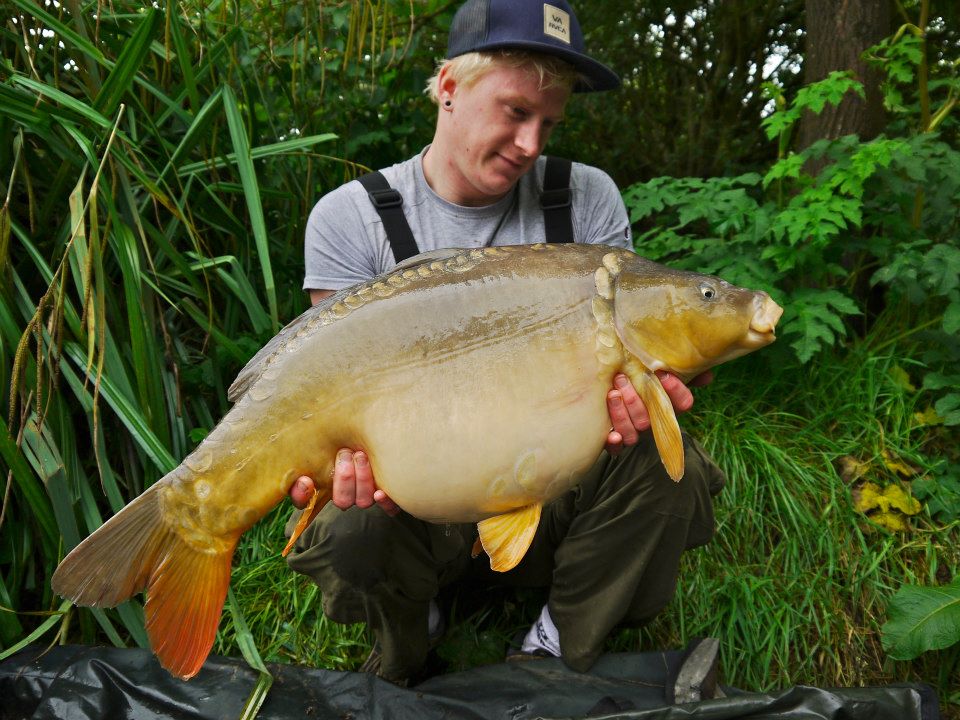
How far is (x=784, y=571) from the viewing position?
1.91 m

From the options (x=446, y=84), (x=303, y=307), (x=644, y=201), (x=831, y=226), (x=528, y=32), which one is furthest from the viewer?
(x=303, y=307)

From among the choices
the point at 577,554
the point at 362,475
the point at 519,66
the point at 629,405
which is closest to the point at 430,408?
the point at 362,475

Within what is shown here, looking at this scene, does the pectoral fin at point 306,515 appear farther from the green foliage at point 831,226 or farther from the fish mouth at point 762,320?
the green foliage at point 831,226

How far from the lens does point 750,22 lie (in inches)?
133

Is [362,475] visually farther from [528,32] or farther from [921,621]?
[921,621]

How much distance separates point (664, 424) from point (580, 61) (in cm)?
76

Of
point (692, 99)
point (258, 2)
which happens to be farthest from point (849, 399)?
point (258, 2)

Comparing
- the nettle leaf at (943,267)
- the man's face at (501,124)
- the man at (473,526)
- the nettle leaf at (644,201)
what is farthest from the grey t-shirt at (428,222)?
the nettle leaf at (943,267)

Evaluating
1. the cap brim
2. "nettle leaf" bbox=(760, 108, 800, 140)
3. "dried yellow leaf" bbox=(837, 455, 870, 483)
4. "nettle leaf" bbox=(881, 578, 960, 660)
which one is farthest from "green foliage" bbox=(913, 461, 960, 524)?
the cap brim

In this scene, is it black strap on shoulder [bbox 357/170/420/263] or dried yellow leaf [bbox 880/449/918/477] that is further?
dried yellow leaf [bbox 880/449/918/477]

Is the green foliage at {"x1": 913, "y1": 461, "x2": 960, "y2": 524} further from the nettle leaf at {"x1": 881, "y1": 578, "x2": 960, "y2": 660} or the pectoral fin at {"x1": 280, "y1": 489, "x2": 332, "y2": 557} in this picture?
the pectoral fin at {"x1": 280, "y1": 489, "x2": 332, "y2": 557}

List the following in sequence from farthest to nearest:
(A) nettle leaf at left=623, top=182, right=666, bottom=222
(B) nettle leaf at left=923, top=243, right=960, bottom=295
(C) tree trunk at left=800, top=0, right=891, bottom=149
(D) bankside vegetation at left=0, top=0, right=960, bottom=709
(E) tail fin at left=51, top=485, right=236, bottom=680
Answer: (C) tree trunk at left=800, top=0, right=891, bottom=149 < (A) nettle leaf at left=623, top=182, right=666, bottom=222 < (B) nettle leaf at left=923, top=243, right=960, bottom=295 < (D) bankside vegetation at left=0, top=0, right=960, bottom=709 < (E) tail fin at left=51, top=485, right=236, bottom=680

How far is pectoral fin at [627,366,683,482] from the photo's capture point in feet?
4.00

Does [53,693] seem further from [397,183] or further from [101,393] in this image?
[397,183]
